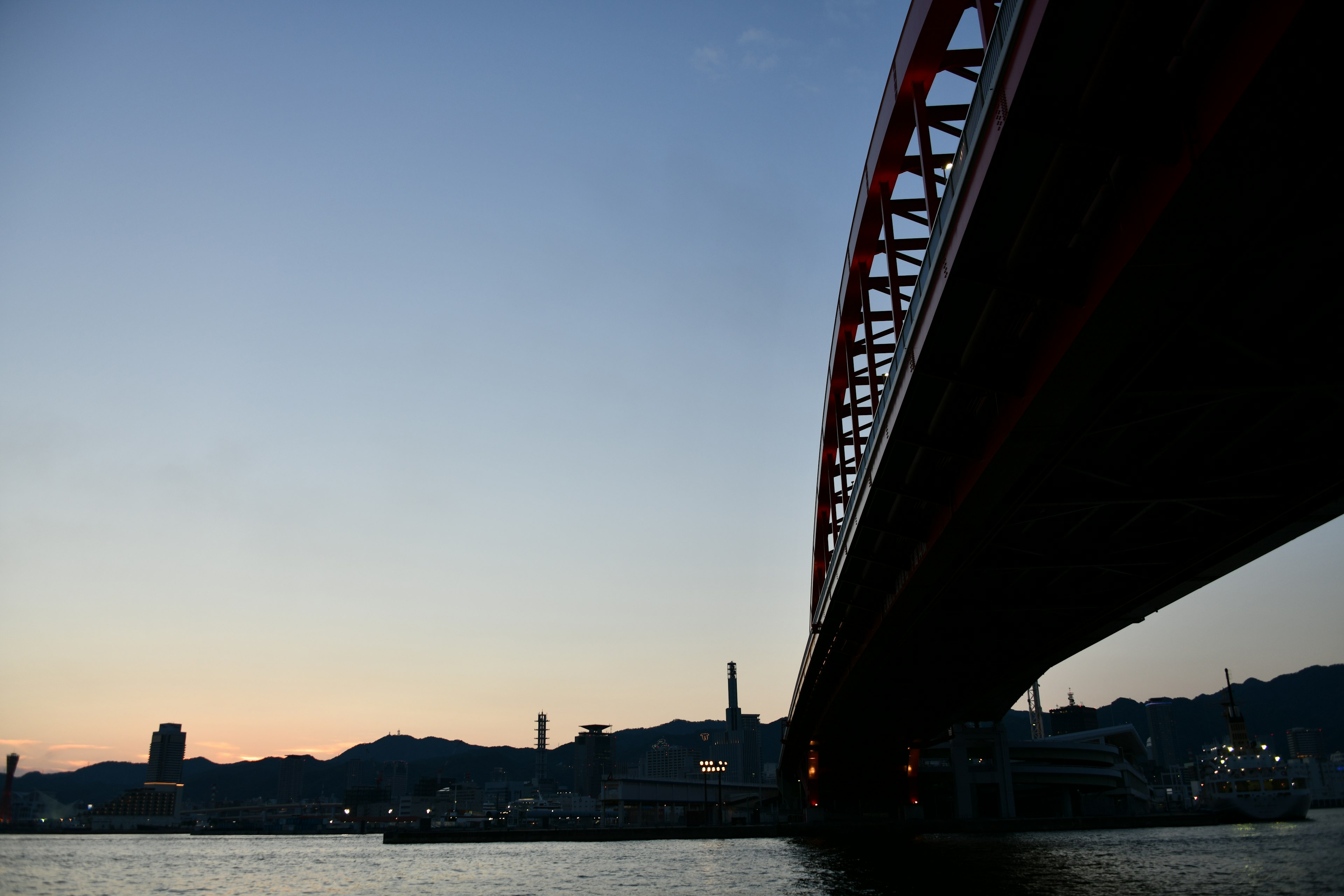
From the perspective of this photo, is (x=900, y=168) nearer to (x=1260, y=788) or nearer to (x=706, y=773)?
(x=706, y=773)

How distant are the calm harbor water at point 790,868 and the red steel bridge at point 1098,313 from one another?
10.4 m

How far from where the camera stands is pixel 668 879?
43031 mm

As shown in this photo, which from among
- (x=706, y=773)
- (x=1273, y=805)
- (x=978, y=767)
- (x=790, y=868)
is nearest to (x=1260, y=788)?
(x=1273, y=805)

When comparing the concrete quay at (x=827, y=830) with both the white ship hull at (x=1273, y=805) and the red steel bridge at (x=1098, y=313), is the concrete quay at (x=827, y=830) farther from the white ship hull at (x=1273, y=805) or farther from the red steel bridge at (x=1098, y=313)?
the red steel bridge at (x=1098, y=313)

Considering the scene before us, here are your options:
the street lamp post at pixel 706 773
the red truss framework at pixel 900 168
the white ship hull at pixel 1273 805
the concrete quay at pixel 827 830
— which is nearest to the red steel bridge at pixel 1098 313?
the red truss framework at pixel 900 168

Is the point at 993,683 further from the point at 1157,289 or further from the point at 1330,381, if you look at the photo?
the point at 1157,289

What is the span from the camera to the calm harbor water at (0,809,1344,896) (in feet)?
115

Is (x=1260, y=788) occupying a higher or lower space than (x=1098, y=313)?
lower

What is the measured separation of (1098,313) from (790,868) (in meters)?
41.2

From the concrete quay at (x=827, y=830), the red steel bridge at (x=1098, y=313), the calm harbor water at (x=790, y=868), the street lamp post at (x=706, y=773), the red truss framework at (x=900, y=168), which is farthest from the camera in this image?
the street lamp post at (x=706, y=773)

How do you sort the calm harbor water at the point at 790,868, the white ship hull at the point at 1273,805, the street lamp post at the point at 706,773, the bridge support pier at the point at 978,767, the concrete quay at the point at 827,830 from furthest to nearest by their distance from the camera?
the street lamp post at the point at 706,773, the white ship hull at the point at 1273,805, the bridge support pier at the point at 978,767, the concrete quay at the point at 827,830, the calm harbor water at the point at 790,868

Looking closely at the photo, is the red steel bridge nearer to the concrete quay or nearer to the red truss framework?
the red truss framework

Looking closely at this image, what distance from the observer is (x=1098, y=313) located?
13.3m

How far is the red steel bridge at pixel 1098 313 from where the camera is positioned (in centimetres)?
1037
